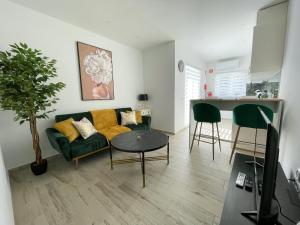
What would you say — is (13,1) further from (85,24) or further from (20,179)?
(20,179)

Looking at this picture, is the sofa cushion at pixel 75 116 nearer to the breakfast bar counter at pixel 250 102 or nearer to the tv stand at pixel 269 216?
the breakfast bar counter at pixel 250 102

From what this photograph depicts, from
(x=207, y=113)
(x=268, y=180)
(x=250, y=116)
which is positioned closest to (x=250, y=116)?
(x=250, y=116)

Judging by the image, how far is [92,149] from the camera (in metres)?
2.29

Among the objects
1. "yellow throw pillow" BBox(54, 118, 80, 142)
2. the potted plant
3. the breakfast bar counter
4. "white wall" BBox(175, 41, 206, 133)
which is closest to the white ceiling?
"white wall" BBox(175, 41, 206, 133)

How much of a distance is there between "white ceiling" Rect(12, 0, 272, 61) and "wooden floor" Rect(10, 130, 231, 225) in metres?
2.68

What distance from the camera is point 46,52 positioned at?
8.04 feet

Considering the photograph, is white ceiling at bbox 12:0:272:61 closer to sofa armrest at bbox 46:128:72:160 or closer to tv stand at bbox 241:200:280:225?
sofa armrest at bbox 46:128:72:160

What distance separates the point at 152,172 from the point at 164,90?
8.32ft

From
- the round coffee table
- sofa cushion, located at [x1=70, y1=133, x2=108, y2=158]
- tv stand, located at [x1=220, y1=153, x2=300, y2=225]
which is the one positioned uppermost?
tv stand, located at [x1=220, y1=153, x2=300, y2=225]

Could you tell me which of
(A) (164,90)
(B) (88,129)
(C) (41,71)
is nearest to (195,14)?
(A) (164,90)

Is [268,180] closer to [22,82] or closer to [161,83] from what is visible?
[22,82]

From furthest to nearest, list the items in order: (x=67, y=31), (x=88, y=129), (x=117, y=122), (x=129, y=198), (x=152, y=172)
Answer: (x=117, y=122), (x=67, y=31), (x=88, y=129), (x=152, y=172), (x=129, y=198)

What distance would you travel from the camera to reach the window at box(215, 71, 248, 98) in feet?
18.6

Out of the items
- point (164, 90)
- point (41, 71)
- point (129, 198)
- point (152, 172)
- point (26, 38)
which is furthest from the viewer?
point (164, 90)
